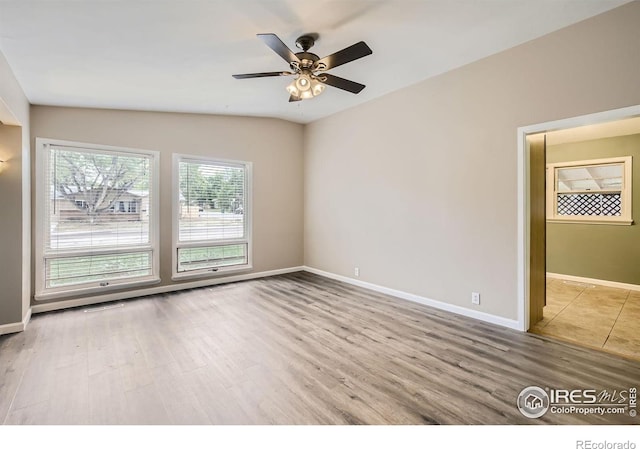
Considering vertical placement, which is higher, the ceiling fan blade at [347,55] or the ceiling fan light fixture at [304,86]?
the ceiling fan blade at [347,55]

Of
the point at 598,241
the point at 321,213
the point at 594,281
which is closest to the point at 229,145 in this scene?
the point at 321,213

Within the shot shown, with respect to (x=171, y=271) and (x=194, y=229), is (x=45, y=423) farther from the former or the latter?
(x=194, y=229)

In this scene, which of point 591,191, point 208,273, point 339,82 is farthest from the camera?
point 591,191

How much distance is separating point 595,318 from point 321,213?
4.19 metres

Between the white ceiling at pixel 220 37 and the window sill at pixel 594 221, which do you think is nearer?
the white ceiling at pixel 220 37

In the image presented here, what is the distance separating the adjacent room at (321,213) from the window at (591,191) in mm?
40

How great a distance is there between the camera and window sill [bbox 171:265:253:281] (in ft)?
15.9

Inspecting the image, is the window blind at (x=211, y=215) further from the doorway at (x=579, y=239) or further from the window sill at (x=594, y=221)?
the window sill at (x=594, y=221)

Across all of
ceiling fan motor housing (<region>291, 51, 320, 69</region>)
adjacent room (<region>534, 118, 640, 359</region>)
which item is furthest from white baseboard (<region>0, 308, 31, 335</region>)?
adjacent room (<region>534, 118, 640, 359</region>)

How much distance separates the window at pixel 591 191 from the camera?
518cm

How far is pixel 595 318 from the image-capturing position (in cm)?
360

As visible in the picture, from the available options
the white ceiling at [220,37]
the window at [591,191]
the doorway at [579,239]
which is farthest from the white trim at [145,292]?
the window at [591,191]

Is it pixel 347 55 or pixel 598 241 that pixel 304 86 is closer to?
pixel 347 55
